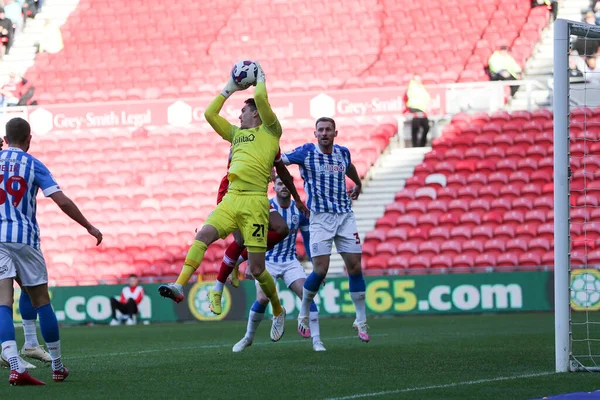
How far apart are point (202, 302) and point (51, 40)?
571 inches

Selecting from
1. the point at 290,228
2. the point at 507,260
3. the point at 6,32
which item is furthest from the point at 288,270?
the point at 6,32

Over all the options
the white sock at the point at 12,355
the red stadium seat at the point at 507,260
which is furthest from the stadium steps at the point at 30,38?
the white sock at the point at 12,355

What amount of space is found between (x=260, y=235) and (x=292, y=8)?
846 inches

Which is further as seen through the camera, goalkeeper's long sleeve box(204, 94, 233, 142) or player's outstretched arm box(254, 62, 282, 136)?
goalkeeper's long sleeve box(204, 94, 233, 142)

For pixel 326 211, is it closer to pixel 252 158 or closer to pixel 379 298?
pixel 252 158

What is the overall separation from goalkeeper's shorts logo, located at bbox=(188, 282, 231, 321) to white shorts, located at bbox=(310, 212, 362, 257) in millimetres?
8944

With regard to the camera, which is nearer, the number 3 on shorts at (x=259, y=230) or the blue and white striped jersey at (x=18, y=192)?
the blue and white striped jersey at (x=18, y=192)

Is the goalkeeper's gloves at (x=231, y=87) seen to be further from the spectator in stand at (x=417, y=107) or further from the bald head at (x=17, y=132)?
the spectator in stand at (x=417, y=107)

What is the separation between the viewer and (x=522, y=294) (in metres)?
19.2

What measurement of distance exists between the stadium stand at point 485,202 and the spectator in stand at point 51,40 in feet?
42.8

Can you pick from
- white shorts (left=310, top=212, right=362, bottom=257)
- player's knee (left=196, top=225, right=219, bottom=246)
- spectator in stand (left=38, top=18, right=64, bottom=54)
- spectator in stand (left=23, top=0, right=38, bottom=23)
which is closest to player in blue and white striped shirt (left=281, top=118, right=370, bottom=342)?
white shorts (left=310, top=212, right=362, bottom=257)

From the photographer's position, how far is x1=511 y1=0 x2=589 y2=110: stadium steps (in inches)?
961

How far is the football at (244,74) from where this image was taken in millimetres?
9633

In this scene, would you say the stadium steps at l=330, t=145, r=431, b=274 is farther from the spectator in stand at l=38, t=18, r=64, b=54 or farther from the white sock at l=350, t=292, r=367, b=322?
the spectator in stand at l=38, t=18, r=64, b=54
